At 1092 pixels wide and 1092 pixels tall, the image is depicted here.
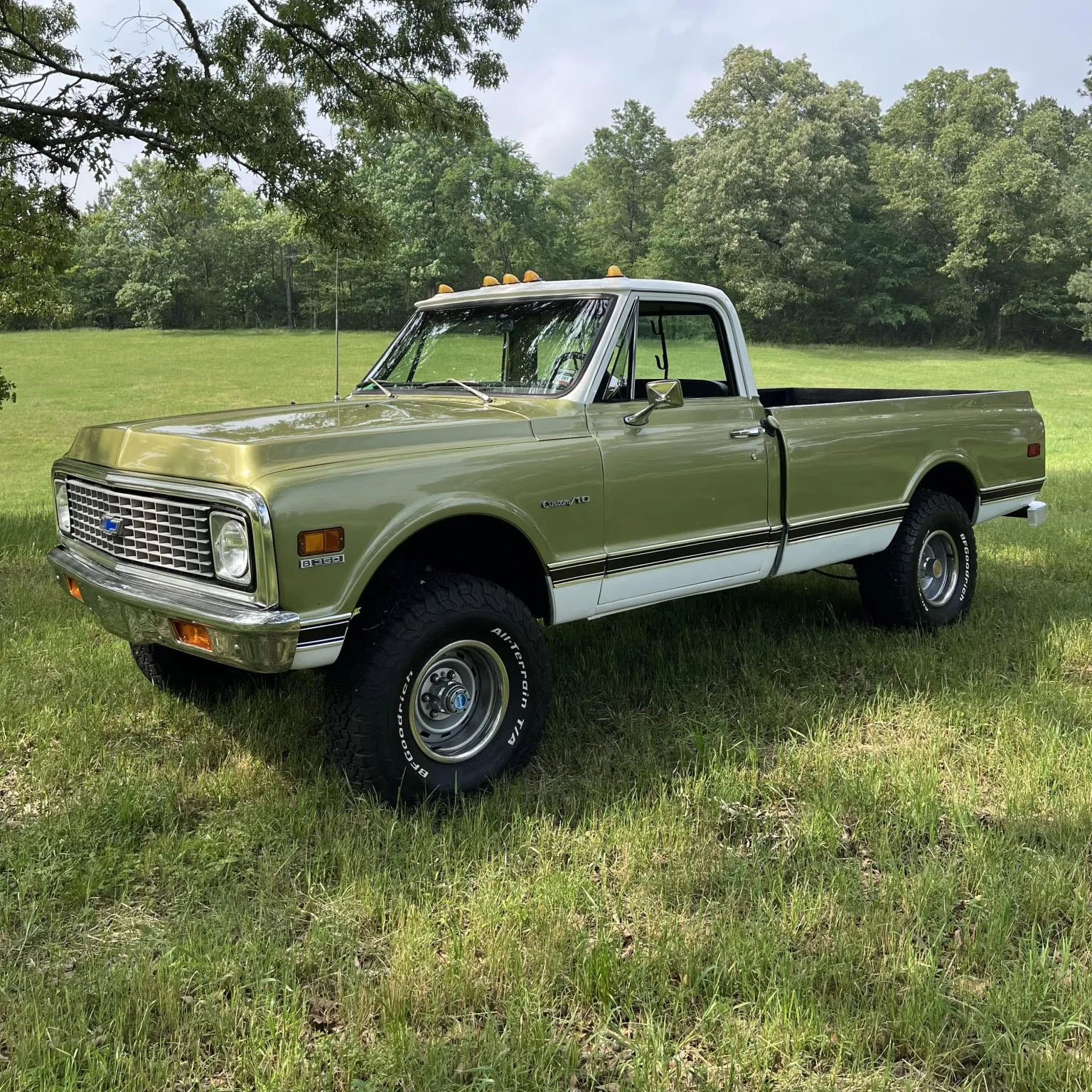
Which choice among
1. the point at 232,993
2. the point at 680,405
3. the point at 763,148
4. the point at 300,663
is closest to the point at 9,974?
the point at 232,993

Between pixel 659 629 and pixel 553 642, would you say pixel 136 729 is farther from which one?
pixel 659 629

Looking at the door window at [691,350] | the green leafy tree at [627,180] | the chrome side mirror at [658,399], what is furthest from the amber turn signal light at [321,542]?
the green leafy tree at [627,180]

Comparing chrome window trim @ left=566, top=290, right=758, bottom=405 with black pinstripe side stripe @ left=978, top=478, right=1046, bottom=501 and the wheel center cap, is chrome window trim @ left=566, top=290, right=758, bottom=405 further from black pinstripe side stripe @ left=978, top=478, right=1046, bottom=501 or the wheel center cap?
black pinstripe side stripe @ left=978, top=478, right=1046, bottom=501

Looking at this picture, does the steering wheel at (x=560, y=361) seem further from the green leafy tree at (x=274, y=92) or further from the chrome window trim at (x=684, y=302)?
the green leafy tree at (x=274, y=92)

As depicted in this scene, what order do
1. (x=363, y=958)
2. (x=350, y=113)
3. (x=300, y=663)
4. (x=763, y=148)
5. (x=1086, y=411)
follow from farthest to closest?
(x=763, y=148) → (x=1086, y=411) → (x=350, y=113) → (x=300, y=663) → (x=363, y=958)

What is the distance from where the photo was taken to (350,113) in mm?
8891

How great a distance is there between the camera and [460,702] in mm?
3613

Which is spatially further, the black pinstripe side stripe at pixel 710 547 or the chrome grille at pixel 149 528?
the black pinstripe side stripe at pixel 710 547

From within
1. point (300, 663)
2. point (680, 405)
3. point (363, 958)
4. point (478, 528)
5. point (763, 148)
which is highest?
point (763, 148)

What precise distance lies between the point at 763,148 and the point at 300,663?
50960mm

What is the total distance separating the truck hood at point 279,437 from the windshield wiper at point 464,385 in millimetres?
35

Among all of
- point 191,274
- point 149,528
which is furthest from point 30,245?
point 191,274

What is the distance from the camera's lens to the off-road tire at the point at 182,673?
450 cm

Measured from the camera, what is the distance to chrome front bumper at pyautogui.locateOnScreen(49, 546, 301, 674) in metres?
2.96
